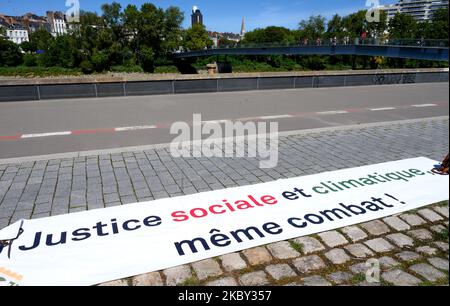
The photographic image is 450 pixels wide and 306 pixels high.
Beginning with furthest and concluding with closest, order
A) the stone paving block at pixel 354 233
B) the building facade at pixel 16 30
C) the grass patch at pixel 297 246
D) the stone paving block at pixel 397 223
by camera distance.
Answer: the building facade at pixel 16 30 < the stone paving block at pixel 397 223 < the stone paving block at pixel 354 233 < the grass patch at pixel 297 246

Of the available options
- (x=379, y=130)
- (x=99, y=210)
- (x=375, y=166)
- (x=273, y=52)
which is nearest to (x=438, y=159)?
(x=375, y=166)

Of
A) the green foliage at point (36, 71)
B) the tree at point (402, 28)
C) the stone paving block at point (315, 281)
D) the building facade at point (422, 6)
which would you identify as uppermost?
the tree at point (402, 28)

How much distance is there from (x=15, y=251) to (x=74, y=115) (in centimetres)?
746

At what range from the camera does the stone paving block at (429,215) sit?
420cm

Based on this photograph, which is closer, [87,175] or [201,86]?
[87,175]

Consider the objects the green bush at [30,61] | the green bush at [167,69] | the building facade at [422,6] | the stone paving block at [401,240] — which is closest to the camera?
the building facade at [422,6]

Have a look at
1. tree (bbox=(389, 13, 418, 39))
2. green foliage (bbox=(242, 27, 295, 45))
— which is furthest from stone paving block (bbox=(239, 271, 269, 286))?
green foliage (bbox=(242, 27, 295, 45))

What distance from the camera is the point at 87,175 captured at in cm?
547

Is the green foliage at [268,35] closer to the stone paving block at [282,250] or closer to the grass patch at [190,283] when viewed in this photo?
the stone paving block at [282,250]

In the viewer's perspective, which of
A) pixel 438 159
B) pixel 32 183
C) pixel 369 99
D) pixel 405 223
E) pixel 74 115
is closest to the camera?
pixel 405 223

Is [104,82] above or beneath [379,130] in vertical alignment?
above

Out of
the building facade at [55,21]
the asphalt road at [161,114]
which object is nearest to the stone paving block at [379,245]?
the asphalt road at [161,114]

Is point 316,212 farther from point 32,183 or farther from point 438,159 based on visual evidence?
point 32,183

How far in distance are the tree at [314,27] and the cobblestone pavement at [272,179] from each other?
88410 mm
